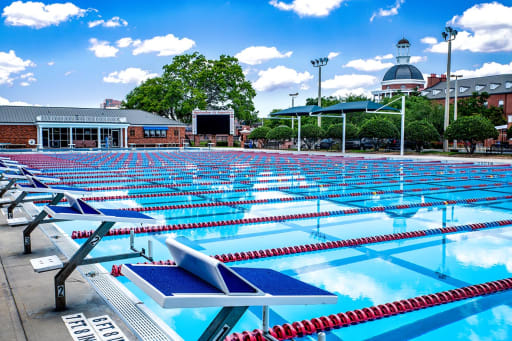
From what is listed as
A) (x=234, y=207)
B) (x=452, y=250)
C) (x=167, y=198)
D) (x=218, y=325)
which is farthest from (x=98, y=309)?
(x=167, y=198)

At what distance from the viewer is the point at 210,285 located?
1.66 meters

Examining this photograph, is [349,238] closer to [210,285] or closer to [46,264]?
[46,264]

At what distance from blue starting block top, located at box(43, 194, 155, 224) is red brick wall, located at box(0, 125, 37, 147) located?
3764 centimetres

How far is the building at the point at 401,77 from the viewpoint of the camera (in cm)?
8378

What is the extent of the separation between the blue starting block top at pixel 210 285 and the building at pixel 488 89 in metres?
57.5

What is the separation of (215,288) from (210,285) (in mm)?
44

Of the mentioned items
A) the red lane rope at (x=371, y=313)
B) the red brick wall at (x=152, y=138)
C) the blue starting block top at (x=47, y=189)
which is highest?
the red brick wall at (x=152, y=138)

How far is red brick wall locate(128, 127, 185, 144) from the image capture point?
41469 mm

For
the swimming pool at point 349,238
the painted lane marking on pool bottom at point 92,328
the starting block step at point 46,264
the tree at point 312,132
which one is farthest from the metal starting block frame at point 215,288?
the tree at point 312,132

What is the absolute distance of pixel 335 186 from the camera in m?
11.6

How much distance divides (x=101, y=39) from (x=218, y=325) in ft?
165

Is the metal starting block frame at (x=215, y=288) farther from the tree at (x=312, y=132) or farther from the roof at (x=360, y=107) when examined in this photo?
the tree at (x=312, y=132)

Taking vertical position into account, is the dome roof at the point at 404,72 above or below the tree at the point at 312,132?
above

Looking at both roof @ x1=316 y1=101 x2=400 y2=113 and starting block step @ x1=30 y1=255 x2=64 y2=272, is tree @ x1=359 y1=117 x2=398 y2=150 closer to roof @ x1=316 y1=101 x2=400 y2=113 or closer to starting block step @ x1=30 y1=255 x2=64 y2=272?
roof @ x1=316 y1=101 x2=400 y2=113
